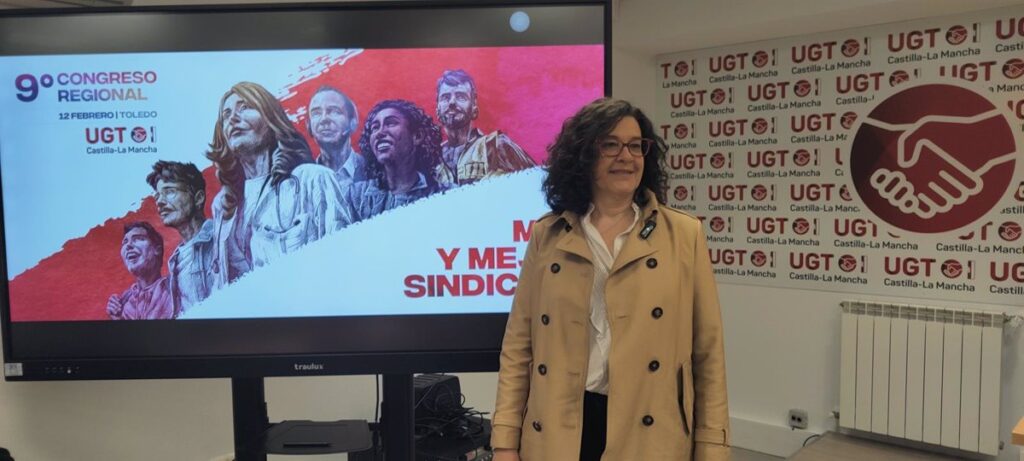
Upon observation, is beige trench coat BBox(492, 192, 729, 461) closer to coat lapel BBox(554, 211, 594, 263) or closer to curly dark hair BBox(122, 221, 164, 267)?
coat lapel BBox(554, 211, 594, 263)

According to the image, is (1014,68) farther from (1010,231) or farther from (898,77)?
(1010,231)

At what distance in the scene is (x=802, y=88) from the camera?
142 inches

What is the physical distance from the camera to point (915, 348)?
3229 millimetres

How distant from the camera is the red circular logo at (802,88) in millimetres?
3592

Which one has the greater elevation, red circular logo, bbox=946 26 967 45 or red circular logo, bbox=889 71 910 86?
red circular logo, bbox=946 26 967 45

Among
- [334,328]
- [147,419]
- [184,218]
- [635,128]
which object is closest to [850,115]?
[635,128]

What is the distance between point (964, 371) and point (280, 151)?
318cm

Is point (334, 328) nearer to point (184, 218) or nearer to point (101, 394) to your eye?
point (184, 218)

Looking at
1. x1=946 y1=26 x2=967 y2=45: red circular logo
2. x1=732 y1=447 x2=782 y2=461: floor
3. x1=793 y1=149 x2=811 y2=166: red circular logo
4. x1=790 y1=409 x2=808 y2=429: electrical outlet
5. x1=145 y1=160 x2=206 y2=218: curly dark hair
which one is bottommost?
x1=732 y1=447 x2=782 y2=461: floor

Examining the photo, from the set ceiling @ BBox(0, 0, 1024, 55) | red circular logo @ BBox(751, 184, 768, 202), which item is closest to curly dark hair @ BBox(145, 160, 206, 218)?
ceiling @ BBox(0, 0, 1024, 55)

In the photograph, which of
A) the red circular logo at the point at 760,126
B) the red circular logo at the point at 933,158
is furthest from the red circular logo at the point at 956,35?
the red circular logo at the point at 760,126

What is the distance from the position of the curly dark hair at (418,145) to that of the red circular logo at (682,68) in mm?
2749

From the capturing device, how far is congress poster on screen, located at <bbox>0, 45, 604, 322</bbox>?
5.57 ft

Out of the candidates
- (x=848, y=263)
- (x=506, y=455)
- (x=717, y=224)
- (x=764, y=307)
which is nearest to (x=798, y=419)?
(x=764, y=307)
